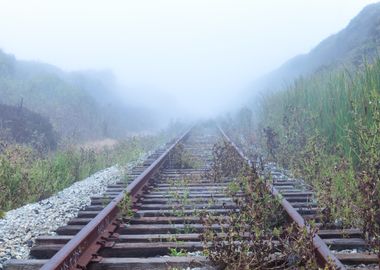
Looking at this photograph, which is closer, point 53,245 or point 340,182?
point 53,245

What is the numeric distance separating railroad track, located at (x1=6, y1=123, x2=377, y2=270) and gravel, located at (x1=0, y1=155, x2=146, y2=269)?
15 cm

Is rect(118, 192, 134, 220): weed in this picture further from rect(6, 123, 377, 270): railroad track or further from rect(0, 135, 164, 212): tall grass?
rect(0, 135, 164, 212): tall grass

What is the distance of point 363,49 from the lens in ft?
85.8

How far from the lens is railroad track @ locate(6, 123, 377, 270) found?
3916 millimetres

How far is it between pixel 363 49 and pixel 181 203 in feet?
72.9

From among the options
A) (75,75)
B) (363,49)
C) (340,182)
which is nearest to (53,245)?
(340,182)

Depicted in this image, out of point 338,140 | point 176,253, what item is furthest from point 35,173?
point 338,140

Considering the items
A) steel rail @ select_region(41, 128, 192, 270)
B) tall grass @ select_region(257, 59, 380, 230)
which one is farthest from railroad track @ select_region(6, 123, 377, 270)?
tall grass @ select_region(257, 59, 380, 230)

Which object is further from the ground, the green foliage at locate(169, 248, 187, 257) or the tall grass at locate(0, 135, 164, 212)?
the tall grass at locate(0, 135, 164, 212)

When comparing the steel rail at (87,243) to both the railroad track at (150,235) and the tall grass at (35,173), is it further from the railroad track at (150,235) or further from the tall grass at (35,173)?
the tall grass at (35,173)

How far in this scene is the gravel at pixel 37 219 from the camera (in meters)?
4.60

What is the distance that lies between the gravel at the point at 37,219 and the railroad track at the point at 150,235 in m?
0.15

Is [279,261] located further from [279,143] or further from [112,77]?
[112,77]

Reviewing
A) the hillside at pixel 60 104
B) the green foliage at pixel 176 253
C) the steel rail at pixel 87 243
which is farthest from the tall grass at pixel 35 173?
the hillside at pixel 60 104
